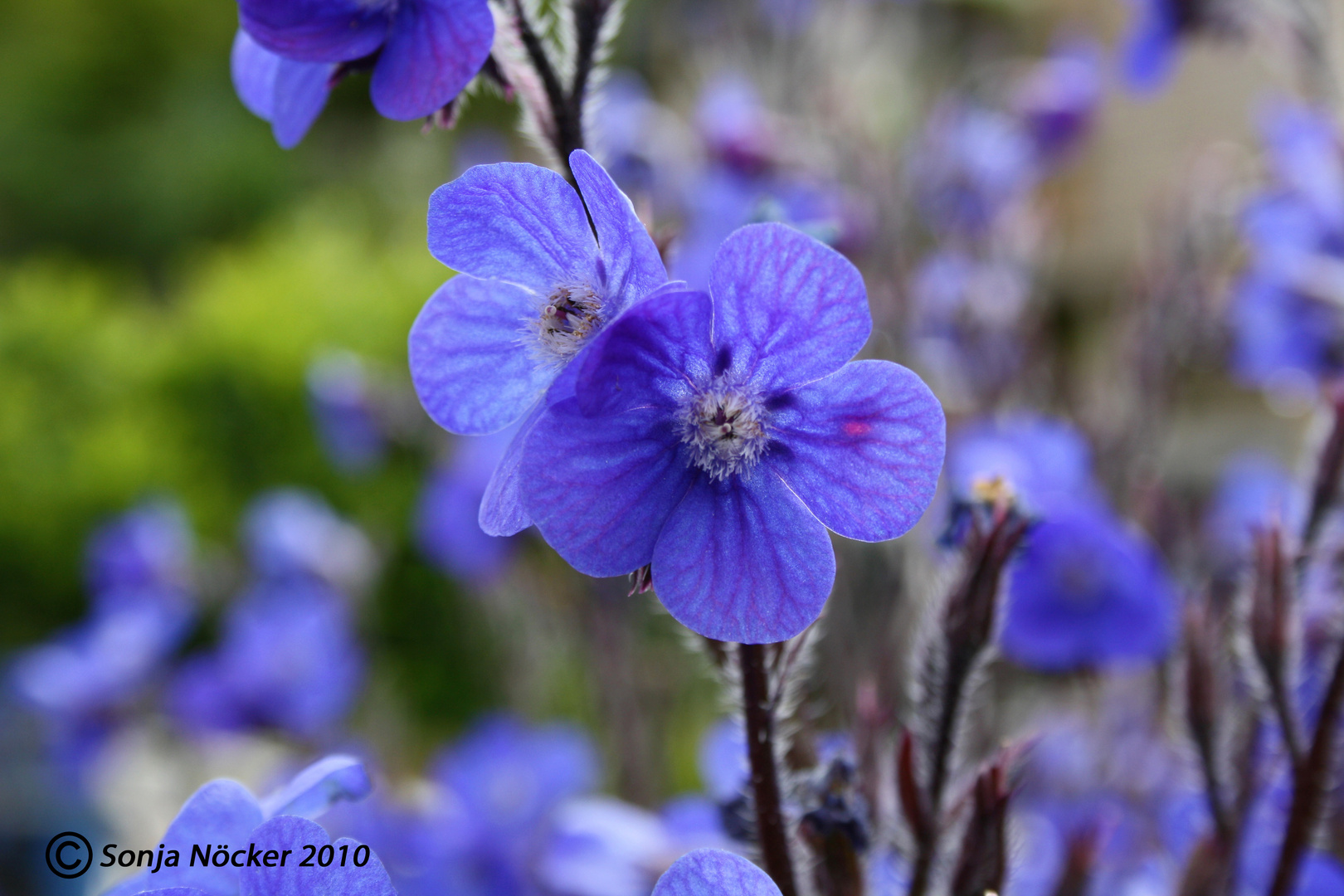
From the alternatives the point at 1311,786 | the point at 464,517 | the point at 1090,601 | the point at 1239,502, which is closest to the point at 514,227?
the point at 1311,786

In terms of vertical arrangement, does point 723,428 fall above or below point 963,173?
below

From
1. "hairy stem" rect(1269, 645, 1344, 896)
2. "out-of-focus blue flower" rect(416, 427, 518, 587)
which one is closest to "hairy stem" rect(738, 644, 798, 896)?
"hairy stem" rect(1269, 645, 1344, 896)

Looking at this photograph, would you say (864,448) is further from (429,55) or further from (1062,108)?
(1062,108)

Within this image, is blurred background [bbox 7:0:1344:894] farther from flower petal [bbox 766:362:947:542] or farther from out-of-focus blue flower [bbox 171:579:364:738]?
flower petal [bbox 766:362:947:542]

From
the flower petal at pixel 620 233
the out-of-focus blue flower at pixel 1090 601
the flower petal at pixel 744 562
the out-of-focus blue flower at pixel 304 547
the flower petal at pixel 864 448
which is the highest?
the flower petal at pixel 620 233

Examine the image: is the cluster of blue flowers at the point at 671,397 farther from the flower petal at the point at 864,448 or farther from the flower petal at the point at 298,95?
the flower petal at the point at 298,95

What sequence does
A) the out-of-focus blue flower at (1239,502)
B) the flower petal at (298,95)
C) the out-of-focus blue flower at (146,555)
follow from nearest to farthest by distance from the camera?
the flower petal at (298,95), the out-of-focus blue flower at (1239,502), the out-of-focus blue flower at (146,555)

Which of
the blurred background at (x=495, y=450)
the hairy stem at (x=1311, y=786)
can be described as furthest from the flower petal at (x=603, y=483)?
the hairy stem at (x=1311, y=786)

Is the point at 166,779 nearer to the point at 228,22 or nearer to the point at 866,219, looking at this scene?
the point at 866,219
